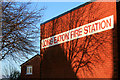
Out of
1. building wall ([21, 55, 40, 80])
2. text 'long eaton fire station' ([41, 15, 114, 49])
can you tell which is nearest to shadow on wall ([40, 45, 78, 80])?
text 'long eaton fire station' ([41, 15, 114, 49])

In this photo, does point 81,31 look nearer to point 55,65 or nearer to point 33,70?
point 55,65

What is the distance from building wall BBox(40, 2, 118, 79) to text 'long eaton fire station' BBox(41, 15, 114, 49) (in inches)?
13.7

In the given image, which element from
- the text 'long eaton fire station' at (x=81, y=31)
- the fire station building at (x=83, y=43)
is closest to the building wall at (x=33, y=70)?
the fire station building at (x=83, y=43)

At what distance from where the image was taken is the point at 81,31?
18.1 meters

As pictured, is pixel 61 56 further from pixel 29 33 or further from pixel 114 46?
pixel 114 46

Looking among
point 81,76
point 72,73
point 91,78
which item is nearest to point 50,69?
point 72,73

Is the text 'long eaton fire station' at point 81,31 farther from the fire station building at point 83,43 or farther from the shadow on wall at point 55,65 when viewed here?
the shadow on wall at point 55,65

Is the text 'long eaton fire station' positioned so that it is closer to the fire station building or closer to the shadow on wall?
the fire station building

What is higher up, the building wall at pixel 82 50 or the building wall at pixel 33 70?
the building wall at pixel 82 50

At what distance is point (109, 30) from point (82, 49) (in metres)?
3.59

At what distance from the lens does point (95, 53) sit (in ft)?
52.7

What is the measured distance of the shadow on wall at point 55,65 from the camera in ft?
62.2

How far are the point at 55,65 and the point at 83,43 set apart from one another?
488 cm

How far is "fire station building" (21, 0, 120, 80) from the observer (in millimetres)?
14812
